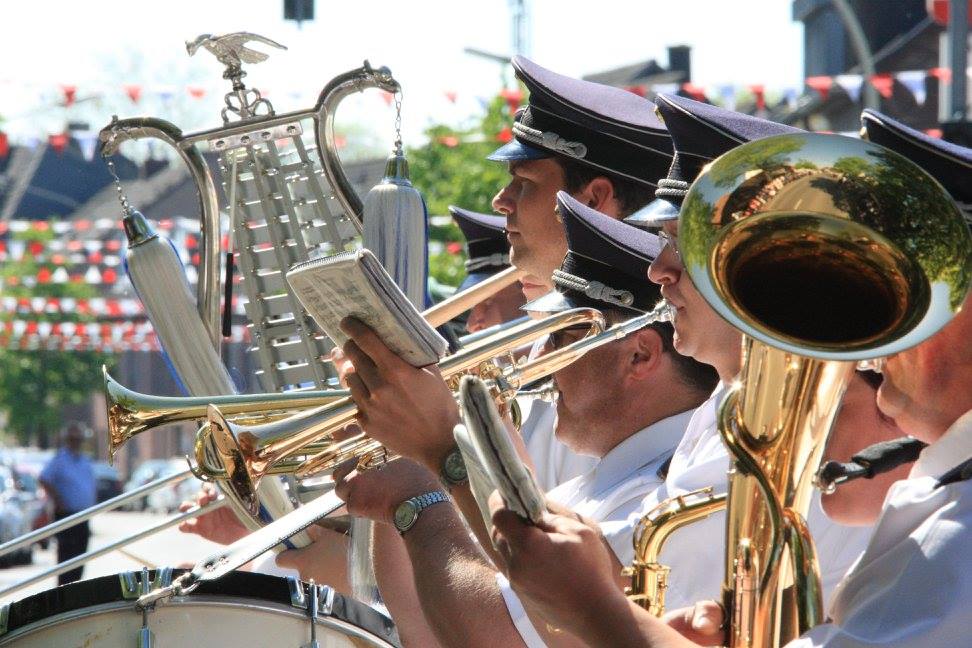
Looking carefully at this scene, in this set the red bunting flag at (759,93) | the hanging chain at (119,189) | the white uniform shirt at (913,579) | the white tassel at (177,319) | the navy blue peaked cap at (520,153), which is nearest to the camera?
the white uniform shirt at (913,579)

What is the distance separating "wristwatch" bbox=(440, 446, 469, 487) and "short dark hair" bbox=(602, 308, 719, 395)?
99 centimetres

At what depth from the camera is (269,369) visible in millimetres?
4020

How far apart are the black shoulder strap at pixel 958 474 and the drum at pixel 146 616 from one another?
1354mm

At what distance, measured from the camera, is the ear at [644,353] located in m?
3.39

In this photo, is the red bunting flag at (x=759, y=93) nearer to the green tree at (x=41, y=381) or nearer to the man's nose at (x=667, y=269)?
the man's nose at (x=667, y=269)

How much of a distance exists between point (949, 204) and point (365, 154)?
51.3 m

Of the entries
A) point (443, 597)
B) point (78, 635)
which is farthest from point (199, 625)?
point (443, 597)

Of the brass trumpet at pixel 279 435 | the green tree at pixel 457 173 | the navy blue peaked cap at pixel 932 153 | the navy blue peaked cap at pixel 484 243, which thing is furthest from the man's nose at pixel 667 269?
the green tree at pixel 457 173

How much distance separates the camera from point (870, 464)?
2254 millimetres

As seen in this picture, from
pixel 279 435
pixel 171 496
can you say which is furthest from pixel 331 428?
pixel 171 496

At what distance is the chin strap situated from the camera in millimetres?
2197

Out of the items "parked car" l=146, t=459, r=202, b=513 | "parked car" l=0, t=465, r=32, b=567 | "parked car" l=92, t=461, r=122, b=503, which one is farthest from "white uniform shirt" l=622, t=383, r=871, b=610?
"parked car" l=92, t=461, r=122, b=503

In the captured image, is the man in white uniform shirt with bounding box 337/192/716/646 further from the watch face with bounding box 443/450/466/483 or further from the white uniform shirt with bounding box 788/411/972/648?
the white uniform shirt with bounding box 788/411/972/648

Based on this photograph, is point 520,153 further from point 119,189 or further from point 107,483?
point 107,483
